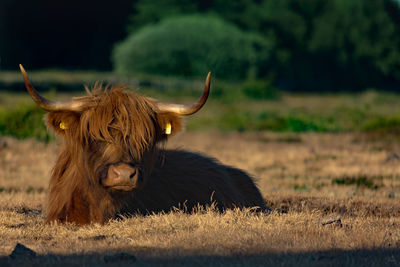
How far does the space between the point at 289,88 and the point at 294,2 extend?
9.06 meters

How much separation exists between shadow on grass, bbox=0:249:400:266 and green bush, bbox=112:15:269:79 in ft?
146

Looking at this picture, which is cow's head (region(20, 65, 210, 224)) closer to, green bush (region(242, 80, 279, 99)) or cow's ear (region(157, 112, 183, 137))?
cow's ear (region(157, 112, 183, 137))

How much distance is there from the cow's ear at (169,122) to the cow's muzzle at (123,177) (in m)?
0.85

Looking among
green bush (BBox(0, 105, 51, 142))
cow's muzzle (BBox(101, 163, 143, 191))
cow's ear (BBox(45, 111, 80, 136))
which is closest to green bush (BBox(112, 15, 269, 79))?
green bush (BBox(0, 105, 51, 142))

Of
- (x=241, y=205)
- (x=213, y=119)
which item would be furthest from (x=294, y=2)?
(x=241, y=205)

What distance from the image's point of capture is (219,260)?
17.4ft

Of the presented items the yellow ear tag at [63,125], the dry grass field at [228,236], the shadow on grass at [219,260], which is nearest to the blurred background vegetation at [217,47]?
the dry grass field at [228,236]

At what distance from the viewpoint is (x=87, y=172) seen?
6617mm

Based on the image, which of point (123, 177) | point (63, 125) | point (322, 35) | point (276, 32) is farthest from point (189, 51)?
point (123, 177)

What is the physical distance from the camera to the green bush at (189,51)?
5238 cm

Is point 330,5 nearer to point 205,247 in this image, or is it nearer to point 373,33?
point 373,33

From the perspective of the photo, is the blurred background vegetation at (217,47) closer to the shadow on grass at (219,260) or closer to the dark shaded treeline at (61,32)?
the dark shaded treeline at (61,32)

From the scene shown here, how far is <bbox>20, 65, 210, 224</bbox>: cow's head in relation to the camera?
638 cm

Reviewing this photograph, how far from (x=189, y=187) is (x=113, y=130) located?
1695 mm
